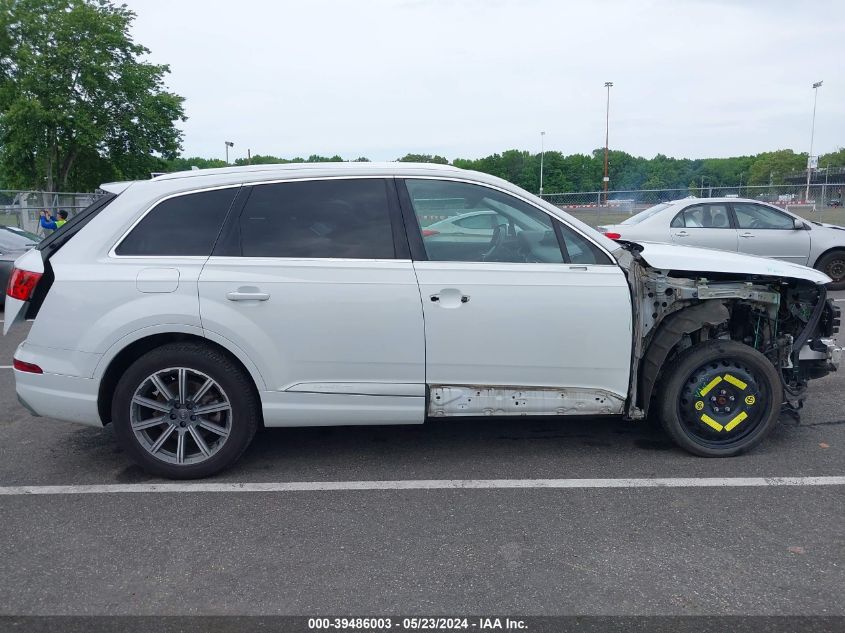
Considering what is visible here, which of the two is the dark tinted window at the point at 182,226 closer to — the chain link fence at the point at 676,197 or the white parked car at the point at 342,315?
the white parked car at the point at 342,315

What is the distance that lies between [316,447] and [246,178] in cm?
184

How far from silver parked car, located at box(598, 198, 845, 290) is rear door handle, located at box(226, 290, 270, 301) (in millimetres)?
7882

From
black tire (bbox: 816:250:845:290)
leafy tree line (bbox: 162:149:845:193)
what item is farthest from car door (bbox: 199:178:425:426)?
leafy tree line (bbox: 162:149:845:193)

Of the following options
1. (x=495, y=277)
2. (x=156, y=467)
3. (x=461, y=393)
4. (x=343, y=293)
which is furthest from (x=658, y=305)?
(x=156, y=467)

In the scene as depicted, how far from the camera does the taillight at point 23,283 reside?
4164 millimetres

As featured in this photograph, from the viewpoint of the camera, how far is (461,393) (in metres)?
4.32

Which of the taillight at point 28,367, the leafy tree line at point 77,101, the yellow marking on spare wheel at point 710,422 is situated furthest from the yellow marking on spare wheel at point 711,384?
the leafy tree line at point 77,101

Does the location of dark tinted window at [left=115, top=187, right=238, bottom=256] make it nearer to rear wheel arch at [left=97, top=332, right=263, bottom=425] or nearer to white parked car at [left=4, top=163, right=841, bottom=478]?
white parked car at [left=4, top=163, right=841, bottom=478]

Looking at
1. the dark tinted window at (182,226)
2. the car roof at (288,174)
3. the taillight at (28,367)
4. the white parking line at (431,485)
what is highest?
the car roof at (288,174)

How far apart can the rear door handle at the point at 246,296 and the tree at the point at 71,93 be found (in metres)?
31.4

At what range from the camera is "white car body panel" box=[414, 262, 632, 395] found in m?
4.21

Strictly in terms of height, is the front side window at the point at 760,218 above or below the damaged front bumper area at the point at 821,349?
above

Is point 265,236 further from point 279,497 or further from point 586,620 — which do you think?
point 586,620

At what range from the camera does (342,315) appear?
4168 mm
